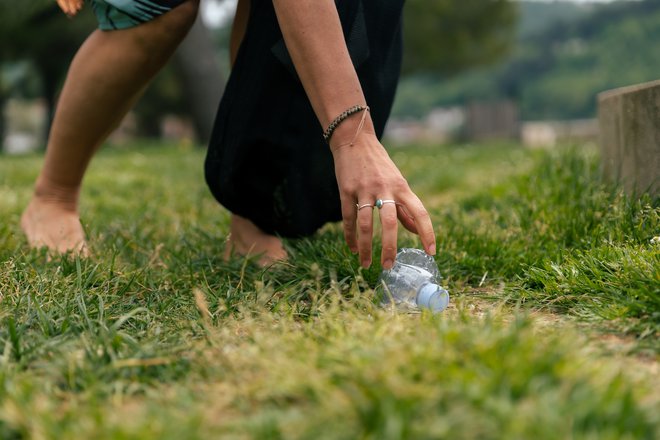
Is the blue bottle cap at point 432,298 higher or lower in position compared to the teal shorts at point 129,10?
lower

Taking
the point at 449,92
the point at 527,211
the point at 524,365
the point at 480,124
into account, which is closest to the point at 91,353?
the point at 524,365

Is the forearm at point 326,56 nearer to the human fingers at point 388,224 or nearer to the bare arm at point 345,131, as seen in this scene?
the bare arm at point 345,131

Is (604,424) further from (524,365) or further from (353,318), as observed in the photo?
(353,318)

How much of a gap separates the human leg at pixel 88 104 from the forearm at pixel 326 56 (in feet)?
2.03

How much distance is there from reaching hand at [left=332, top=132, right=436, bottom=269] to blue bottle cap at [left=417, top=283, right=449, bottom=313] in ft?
0.41

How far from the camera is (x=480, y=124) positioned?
19.8 meters

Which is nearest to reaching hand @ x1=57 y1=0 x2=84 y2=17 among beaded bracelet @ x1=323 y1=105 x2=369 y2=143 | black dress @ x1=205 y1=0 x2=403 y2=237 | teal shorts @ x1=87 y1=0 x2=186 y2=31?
teal shorts @ x1=87 y1=0 x2=186 y2=31

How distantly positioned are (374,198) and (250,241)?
91 cm

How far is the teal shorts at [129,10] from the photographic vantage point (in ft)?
7.37

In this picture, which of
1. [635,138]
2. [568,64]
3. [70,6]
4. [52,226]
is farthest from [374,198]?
[568,64]

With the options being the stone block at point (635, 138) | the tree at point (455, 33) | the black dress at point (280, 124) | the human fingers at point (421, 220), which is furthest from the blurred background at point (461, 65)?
the human fingers at point (421, 220)

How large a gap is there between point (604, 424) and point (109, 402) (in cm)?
83

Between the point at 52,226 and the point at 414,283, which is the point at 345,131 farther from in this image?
the point at 52,226

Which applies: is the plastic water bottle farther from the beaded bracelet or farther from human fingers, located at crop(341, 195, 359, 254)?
the beaded bracelet
